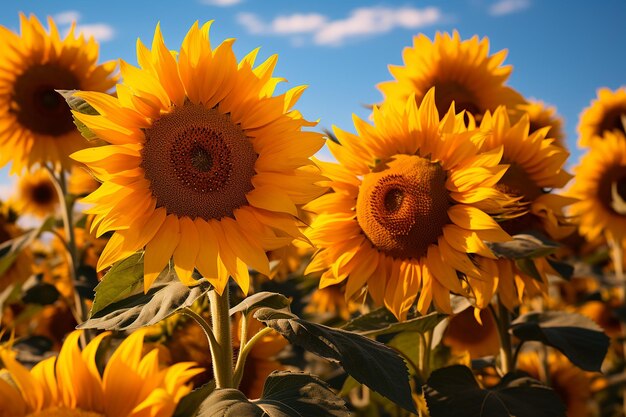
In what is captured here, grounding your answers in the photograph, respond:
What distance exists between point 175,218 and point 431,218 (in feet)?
3.23

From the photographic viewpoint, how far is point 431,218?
102 inches

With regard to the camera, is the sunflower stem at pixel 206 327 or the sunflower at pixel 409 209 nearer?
the sunflower stem at pixel 206 327

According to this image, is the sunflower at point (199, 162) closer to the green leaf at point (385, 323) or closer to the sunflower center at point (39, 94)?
the green leaf at point (385, 323)

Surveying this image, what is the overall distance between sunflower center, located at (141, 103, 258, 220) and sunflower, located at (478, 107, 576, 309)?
1225mm

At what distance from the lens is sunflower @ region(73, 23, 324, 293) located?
192 centimetres

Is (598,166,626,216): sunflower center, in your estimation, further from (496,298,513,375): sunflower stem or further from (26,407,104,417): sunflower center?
(26,407,104,417): sunflower center

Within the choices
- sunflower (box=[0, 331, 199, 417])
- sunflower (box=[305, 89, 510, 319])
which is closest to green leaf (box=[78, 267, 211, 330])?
sunflower (box=[0, 331, 199, 417])

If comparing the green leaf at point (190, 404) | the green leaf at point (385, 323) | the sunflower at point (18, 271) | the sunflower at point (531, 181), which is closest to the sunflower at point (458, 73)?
the sunflower at point (531, 181)

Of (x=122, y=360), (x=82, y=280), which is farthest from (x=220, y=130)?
(x=82, y=280)

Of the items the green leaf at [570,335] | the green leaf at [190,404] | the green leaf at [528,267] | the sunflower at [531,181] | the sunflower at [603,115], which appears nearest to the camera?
the green leaf at [190,404]

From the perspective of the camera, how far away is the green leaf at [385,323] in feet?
8.05

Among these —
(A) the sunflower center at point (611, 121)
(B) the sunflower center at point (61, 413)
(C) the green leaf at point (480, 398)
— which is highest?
(A) the sunflower center at point (611, 121)

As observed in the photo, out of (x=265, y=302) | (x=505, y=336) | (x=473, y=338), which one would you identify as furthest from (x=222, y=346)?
(x=473, y=338)

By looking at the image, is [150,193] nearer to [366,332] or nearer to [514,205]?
[366,332]
